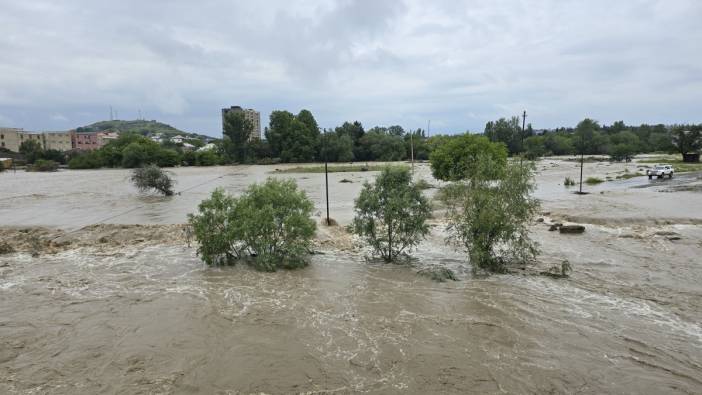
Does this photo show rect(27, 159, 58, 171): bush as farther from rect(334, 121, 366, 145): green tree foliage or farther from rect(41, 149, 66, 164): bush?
rect(334, 121, 366, 145): green tree foliage

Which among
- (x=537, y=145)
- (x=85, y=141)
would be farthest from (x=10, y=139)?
(x=537, y=145)

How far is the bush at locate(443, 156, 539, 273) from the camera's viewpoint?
13617 millimetres

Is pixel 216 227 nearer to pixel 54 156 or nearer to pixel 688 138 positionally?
pixel 688 138

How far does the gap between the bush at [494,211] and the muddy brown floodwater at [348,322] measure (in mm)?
1005

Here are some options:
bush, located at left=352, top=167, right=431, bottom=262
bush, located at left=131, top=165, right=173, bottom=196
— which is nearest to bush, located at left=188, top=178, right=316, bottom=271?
bush, located at left=352, top=167, right=431, bottom=262

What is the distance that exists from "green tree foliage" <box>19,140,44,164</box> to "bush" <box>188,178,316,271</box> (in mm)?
99375

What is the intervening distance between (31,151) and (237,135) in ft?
155

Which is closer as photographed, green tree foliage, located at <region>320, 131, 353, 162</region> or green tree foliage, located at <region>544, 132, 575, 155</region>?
green tree foliage, located at <region>320, 131, 353, 162</region>

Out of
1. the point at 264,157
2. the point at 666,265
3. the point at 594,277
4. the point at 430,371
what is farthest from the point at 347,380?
the point at 264,157

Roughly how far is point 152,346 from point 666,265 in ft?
55.4

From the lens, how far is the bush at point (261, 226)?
47.5ft

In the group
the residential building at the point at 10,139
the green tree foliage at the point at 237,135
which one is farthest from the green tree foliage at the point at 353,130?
the residential building at the point at 10,139

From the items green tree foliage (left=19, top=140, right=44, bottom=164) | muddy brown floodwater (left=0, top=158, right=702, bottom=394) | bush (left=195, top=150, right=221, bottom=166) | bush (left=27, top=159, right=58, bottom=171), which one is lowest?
muddy brown floodwater (left=0, top=158, right=702, bottom=394)

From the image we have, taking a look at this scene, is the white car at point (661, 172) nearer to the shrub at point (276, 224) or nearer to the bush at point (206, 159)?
the shrub at point (276, 224)
